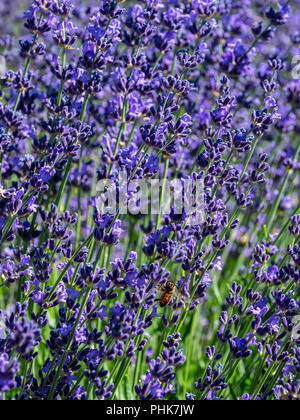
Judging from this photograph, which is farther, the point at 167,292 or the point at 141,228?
the point at 141,228

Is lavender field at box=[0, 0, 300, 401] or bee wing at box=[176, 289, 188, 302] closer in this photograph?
lavender field at box=[0, 0, 300, 401]

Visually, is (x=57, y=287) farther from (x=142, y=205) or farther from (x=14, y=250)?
(x=142, y=205)

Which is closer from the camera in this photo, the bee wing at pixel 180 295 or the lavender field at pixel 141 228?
the lavender field at pixel 141 228

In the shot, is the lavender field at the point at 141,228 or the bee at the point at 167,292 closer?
the lavender field at the point at 141,228

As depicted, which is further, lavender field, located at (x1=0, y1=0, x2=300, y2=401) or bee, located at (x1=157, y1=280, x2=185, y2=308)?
bee, located at (x1=157, y1=280, x2=185, y2=308)

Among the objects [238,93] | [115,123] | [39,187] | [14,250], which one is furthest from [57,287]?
[238,93]

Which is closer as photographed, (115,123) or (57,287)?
(57,287)

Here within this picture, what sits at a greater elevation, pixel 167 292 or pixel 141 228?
pixel 141 228

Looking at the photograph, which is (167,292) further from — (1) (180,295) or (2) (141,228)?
(2) (141,228)

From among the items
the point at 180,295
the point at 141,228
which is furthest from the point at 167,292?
the point at 141,228

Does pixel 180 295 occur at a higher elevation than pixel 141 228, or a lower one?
lower

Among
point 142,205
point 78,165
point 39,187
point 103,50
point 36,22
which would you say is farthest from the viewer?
point 78,165
